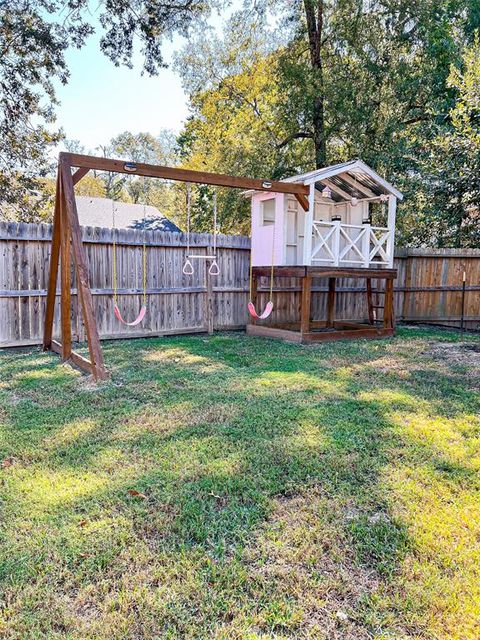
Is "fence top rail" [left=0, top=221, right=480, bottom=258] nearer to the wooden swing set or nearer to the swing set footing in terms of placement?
the wooden swing set

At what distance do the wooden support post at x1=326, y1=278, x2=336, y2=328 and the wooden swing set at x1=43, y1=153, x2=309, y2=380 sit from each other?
11.5 feet

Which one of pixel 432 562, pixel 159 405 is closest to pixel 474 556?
pixel 432 562

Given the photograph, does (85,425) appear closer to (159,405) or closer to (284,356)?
(159,405)

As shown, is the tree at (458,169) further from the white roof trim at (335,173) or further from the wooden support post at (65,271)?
the wooden support post at (65,271)

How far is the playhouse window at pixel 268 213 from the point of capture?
27.2 feet

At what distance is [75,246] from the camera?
4.75 m

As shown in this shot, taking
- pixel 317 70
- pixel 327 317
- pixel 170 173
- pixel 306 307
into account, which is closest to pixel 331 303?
pixel 327 317

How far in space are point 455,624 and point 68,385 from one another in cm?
379

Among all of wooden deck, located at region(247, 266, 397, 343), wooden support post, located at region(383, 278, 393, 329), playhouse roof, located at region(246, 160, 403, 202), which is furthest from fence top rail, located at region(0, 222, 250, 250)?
wooden support post, located at region(383, 278, 393, 329)

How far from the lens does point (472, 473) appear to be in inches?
102

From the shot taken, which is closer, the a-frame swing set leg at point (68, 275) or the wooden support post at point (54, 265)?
the a-frame swing set leg at point (68, 275)

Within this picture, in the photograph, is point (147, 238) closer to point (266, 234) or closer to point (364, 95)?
point (266, 234)

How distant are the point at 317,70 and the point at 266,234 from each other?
6.27 metres

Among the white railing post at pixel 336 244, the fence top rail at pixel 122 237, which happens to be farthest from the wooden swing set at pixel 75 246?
the white railing post at pixel 336 244
